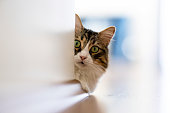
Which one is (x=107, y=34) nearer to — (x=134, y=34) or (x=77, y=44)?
(x=77, y=44)

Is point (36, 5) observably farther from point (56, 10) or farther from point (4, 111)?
point (4, 111)

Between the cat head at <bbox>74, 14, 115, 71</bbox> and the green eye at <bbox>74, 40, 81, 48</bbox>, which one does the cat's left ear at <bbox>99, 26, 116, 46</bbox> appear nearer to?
the cat head at <bbox>74, 14, 115, 71</bbox>

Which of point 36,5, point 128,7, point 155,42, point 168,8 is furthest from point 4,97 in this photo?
point 168,8

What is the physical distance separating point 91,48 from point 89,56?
46 millimetres

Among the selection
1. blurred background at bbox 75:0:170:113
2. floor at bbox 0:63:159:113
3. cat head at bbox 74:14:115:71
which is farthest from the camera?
blurred background at bbox 75:0:170:113

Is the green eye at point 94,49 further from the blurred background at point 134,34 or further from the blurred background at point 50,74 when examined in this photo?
the blurred background at point 134,34

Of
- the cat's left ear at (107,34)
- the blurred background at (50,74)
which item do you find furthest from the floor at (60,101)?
the cat's left ear at (107,34)

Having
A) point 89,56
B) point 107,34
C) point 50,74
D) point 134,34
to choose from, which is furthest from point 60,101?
point 134,34

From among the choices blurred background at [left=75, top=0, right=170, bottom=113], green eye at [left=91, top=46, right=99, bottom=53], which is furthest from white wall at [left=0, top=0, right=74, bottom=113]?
blurred background at [left=75, top=0, right=170, bottom=113]

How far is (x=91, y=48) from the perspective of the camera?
83cm

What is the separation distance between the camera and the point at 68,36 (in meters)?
0.74

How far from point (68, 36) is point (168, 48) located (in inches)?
43.1

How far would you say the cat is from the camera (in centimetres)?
81

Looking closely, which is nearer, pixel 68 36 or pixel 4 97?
pixel 4 97
